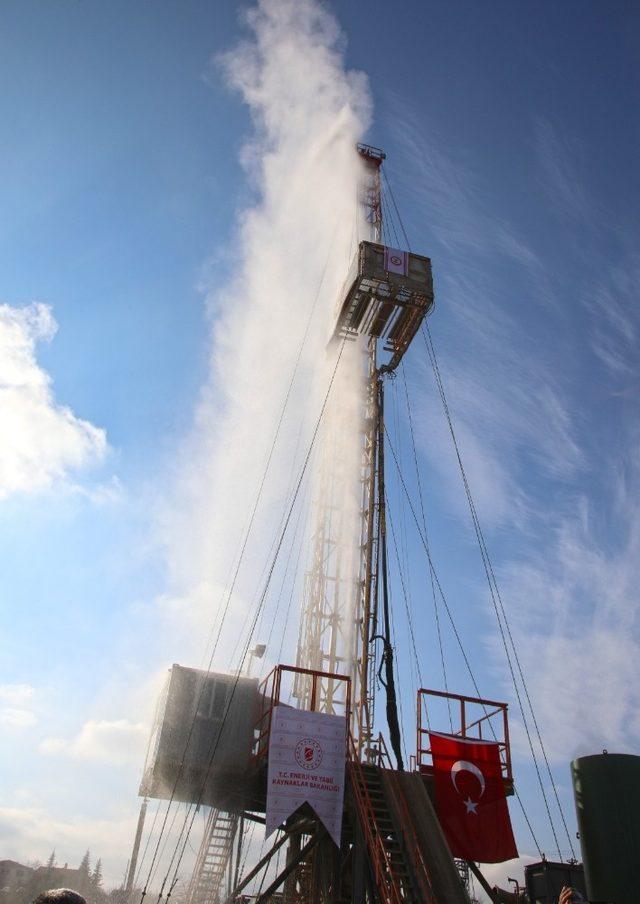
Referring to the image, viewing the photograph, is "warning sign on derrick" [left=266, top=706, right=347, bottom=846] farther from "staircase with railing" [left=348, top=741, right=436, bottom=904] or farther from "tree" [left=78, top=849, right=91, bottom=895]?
"tree" [left=78, top=849, right=91, bottom=895]

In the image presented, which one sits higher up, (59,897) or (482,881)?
(482,881)

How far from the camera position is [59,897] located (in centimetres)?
357

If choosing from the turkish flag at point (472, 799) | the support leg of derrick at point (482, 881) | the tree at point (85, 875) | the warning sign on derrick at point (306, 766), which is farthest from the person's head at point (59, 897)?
the tree at point (85, 875)

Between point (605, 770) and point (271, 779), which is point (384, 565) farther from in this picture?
point (605, 770)

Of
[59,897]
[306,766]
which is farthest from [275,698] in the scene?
[59,897]

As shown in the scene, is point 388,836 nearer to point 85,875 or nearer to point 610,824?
point 610,824

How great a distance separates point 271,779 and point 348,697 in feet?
10.5

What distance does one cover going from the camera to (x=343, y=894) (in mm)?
15977

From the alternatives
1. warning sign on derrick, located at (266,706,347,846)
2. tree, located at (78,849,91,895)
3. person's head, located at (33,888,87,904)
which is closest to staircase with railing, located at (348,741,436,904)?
warning sign on derrick, located at (266,706,347,846)

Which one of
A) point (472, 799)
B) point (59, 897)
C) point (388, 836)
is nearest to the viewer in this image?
point (59, 897)

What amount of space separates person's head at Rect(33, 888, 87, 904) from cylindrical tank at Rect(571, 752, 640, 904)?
7.75 meters

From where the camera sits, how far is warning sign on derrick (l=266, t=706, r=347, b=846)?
1555 centimetres

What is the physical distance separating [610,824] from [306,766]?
814 centimetres

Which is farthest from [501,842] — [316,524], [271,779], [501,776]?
[316,524]
